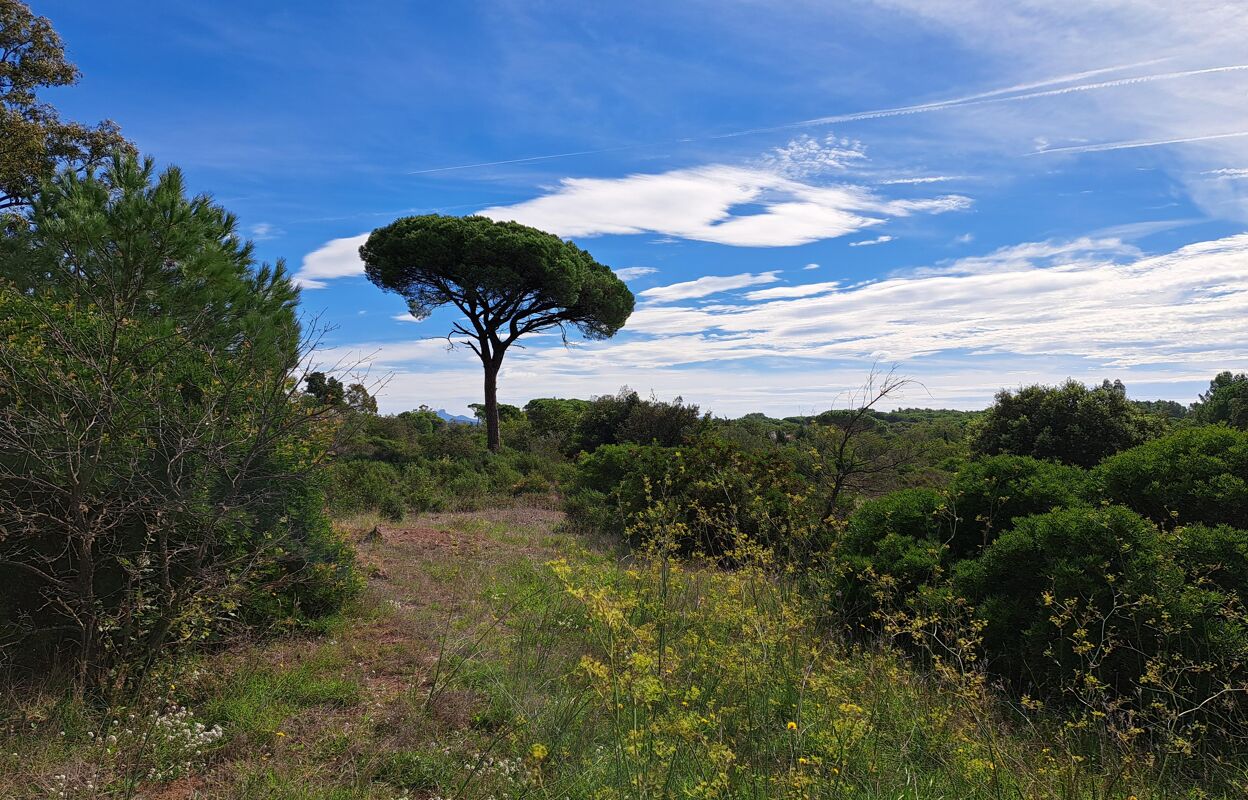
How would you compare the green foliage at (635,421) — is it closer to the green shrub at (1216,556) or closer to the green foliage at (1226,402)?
the green shrub at (1216,556)

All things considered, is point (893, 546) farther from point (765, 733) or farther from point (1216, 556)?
point (765, 733)

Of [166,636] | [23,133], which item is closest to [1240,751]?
[166,636]

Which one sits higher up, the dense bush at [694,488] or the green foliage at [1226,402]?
the green foliage at [1226,402]

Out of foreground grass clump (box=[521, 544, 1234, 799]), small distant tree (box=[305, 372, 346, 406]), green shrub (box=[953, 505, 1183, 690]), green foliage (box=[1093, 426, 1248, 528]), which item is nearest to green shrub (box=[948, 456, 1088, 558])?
green foliage (box=[1093, 426, 1248, 528])

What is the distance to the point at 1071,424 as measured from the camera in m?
14.4

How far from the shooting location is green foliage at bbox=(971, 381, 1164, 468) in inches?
559

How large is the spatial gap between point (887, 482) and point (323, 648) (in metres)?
7.99

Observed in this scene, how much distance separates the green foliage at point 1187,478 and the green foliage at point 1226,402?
672 inches

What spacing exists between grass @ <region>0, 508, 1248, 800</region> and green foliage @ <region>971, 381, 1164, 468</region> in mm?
12196

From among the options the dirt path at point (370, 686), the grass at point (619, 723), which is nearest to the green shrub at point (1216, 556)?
the grass at point (619, 723)

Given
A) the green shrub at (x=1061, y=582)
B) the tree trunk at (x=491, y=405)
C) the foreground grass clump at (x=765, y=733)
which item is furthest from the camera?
the tree trunk at (x=491, y=405)

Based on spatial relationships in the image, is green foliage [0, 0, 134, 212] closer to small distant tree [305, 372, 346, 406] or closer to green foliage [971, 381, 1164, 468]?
small distant tree [305, 372, 346, 406]

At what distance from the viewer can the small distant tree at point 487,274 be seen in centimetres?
2083

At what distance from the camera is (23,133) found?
13.4m
